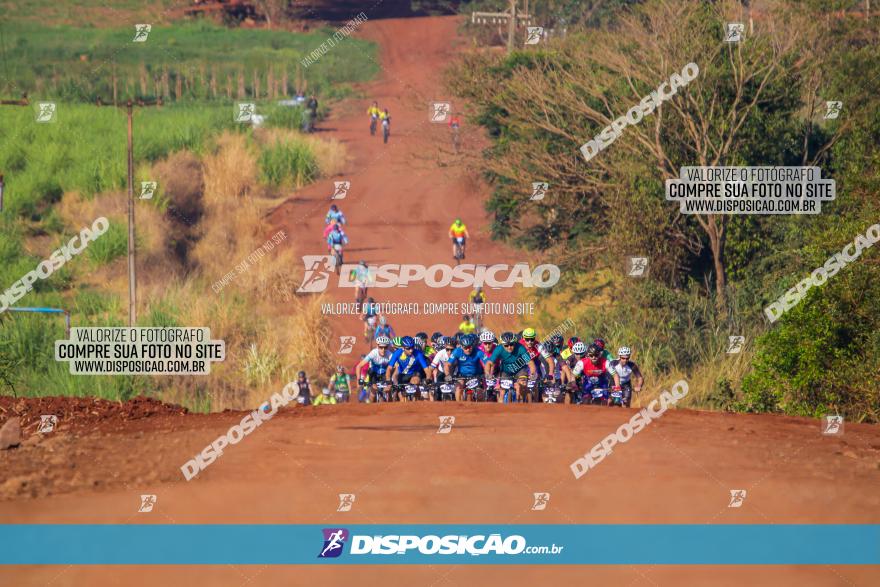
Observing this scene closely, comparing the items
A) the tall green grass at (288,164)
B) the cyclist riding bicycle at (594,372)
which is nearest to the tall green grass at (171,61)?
the tall green grass at (288,164)

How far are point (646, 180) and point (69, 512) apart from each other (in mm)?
21487

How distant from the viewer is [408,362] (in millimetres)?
23094

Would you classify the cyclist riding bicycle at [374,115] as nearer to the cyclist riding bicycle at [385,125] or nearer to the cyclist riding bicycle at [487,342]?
the cyclist riding bicycle at [385,125]

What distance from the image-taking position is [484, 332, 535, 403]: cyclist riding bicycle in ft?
75.2

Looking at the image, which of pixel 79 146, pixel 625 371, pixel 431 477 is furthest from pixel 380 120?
pixel 431 477

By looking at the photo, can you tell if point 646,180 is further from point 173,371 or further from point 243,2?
point 243,2

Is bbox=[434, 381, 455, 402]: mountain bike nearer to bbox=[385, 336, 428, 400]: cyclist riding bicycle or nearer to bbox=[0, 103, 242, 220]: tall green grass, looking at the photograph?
bbox=[385, 336, 428, 400]: cyclist riding bicycle

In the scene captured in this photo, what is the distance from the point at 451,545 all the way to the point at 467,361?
643cm

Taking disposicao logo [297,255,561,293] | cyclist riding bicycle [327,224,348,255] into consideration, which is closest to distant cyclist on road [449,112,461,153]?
disposicao logo [297,255,561,293]

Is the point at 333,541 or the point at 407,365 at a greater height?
the point at 407,365

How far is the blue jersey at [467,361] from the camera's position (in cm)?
2295

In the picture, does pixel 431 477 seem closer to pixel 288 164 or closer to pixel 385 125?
pixel 288 164

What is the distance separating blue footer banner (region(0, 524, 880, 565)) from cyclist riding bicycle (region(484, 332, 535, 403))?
615 cm

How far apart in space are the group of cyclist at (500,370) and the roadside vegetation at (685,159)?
5406 millimetres
